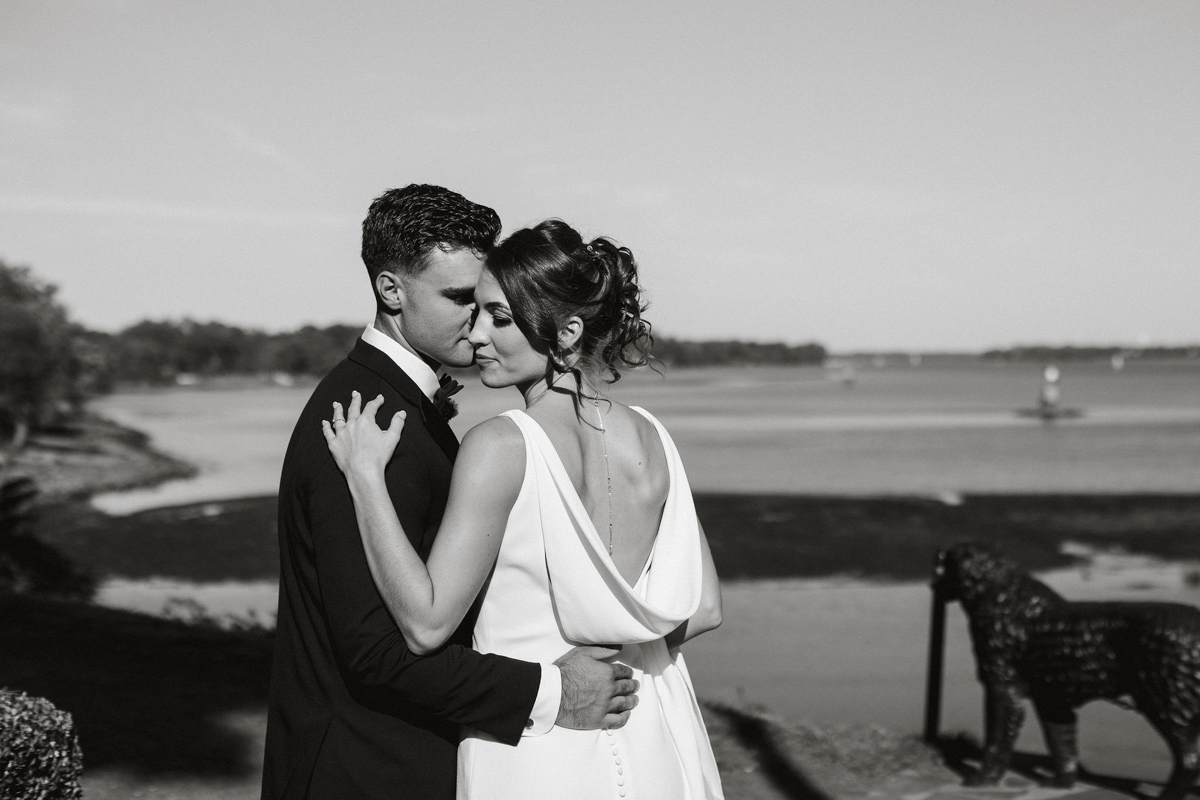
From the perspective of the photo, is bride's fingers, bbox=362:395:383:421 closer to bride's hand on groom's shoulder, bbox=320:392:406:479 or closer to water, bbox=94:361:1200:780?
bride's hand on groom's shoulder, bbox=320:392:406:479

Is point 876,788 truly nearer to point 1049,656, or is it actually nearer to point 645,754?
point 1049,656

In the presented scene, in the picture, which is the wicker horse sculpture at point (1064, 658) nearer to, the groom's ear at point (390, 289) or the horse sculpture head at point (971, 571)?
the horse sculpture head at point (971, 571)

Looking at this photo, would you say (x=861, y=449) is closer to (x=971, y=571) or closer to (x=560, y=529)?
(x=971, y=571)

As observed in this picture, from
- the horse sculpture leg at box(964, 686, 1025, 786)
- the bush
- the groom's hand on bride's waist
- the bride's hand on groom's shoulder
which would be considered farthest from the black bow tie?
the horse sculpture leg at box(964, 686, 1025, 786)

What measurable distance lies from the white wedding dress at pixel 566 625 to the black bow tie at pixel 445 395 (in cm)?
36

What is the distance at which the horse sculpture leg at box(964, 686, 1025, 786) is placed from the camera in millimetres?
5844

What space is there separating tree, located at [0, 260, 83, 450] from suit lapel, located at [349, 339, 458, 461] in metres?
32.9

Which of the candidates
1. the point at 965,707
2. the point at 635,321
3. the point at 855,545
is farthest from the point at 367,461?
the point at 855,545

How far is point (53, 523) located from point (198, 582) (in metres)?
7.41

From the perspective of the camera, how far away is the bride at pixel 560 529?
217cm

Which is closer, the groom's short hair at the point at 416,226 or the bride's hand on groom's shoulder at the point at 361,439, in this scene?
the bride's hand on groom's shoulder at the point at 361,439

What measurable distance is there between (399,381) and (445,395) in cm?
18

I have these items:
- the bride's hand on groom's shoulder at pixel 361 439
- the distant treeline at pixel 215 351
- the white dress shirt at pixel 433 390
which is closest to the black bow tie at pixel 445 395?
the white dress shirt at pixel 433 390

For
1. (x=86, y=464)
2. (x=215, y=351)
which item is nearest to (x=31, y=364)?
(x=86, y=464)
